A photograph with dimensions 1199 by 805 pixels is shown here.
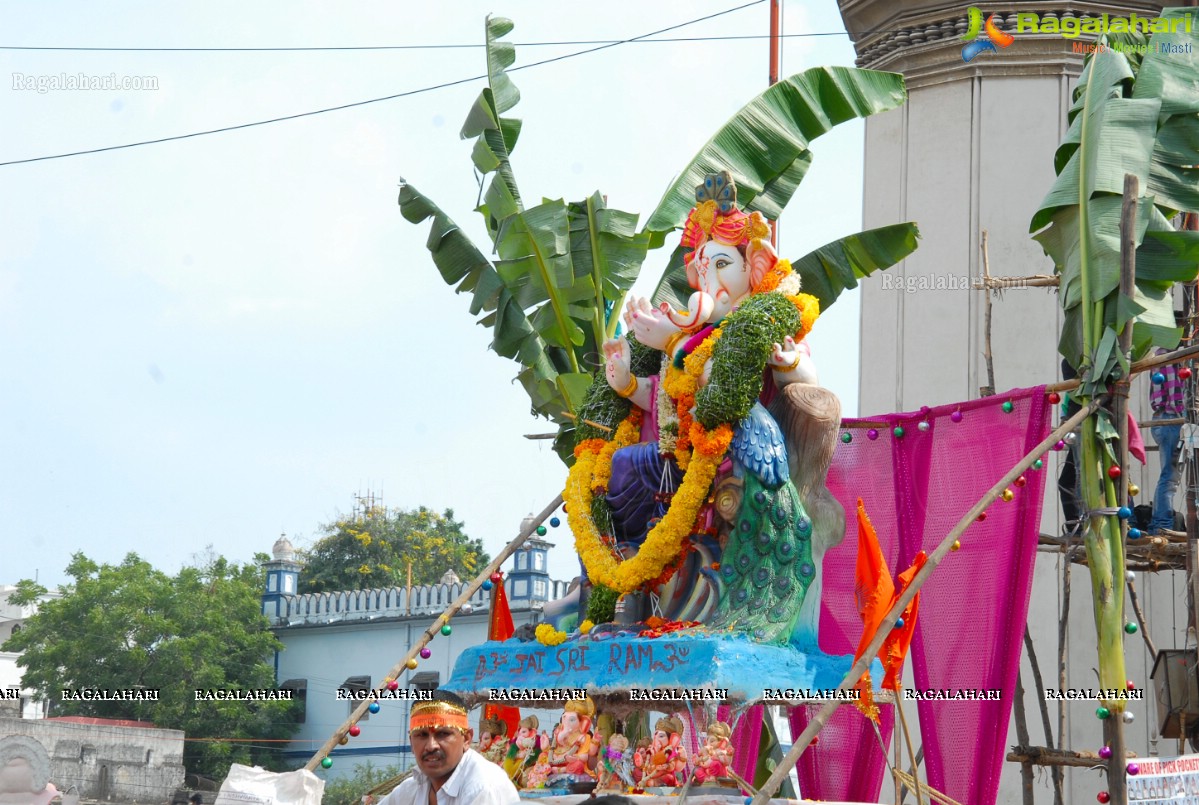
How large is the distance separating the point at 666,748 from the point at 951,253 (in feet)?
21.6

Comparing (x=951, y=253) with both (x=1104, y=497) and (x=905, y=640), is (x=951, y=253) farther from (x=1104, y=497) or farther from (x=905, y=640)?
(x=905, y=640)

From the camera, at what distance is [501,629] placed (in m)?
9.29

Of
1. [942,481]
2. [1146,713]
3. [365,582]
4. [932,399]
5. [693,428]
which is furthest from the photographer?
[365,582]

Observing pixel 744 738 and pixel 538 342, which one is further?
pixel 538 342

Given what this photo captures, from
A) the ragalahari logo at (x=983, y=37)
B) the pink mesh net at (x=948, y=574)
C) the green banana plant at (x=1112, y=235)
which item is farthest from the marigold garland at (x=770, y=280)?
the ragalahari logo at (x=983, y=37)

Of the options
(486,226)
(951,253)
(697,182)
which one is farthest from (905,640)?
(951,253)

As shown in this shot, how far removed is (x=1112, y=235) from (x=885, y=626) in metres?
2.77

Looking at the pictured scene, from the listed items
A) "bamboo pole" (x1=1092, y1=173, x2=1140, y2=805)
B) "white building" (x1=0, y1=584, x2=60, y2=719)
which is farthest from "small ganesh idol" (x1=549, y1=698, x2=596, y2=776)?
"white building" (x1=0, y1=584, x2=60, y2=719)

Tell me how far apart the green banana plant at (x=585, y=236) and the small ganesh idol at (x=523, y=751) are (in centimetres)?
294

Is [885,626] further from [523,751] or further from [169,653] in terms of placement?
[169,653]

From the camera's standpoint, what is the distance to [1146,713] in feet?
36.9

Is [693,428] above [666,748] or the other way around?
above

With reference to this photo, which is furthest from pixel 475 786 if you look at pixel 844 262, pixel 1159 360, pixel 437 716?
pixel 844 262

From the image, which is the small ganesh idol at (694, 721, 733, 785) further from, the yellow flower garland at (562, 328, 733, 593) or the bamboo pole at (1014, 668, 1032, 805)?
the bamboo pole at (1014, 668, 1032, 805)
